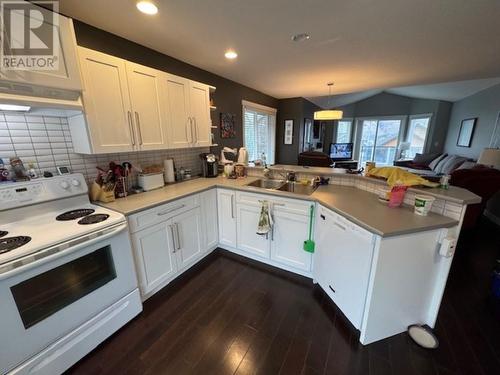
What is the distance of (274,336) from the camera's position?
1.51m

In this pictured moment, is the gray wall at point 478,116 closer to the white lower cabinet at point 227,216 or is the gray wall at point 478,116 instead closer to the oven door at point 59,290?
the white lower cabinet at point 227,216

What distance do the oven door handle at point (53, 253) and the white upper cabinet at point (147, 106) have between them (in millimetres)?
900

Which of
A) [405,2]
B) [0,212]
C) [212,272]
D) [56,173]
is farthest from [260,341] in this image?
[405,2]

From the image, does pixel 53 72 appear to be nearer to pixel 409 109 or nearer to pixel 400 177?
pixel 400 177

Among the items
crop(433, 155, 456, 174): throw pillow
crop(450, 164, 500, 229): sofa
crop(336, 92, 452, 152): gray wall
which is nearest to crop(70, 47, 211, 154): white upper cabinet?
crop(450, 164, 500, 229): sofa

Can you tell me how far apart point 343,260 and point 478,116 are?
631 centimetres

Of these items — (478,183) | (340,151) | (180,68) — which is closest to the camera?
(180,68)

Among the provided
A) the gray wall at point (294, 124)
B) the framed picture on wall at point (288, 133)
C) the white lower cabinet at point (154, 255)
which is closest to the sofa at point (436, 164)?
the gray wall at point (294, 124)

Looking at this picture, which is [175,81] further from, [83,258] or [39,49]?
[83,258]

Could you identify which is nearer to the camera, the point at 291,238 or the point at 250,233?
the point at 291,238

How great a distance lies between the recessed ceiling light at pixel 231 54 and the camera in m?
2.30

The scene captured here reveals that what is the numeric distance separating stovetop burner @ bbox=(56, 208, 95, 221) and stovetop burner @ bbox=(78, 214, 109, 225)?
0.09 m

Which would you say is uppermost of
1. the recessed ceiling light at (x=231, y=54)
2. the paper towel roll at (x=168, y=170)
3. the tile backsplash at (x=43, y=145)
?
the recessed ceiling light at (x=231, y=54)

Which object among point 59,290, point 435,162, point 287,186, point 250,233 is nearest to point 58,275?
point 59,290
